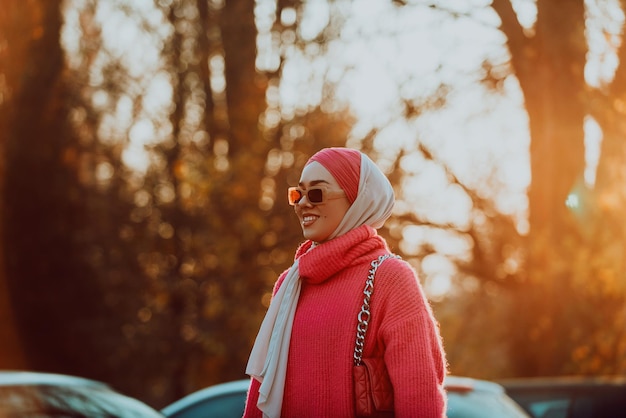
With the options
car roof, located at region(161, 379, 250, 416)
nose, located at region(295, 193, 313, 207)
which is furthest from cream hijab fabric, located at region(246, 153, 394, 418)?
car roof, located at region(161, 379, 250, 416)

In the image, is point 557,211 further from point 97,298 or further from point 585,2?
point 97,298

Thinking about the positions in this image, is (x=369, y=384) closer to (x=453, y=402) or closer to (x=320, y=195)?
(x=320, y=195)

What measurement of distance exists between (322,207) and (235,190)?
10.8m

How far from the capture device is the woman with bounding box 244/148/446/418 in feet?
10.4

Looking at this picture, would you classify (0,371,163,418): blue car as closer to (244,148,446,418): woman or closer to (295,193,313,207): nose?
(244,148,446,418): woman

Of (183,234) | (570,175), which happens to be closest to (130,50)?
(183,234)

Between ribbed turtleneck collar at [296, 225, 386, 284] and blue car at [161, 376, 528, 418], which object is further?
blue car at [161, 376, 528, 418]

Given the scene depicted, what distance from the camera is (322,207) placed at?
353 centimetres

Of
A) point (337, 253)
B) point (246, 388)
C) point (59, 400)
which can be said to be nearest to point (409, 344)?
point (337, 253)

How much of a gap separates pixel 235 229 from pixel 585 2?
5524 millimetres

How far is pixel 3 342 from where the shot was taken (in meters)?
16.8

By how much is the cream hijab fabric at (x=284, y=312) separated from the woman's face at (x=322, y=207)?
3cm

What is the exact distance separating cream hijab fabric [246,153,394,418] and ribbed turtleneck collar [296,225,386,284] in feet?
0.17

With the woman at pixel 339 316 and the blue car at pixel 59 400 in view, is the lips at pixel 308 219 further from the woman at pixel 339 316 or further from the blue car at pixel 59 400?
the blue car at pixel 59 400
